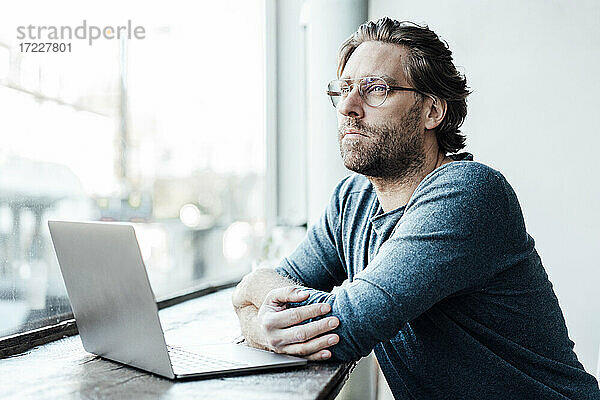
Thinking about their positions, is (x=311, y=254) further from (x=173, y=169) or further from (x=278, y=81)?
(x=278, y=81)

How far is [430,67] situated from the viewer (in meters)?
1.56

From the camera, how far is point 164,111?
2.16 m

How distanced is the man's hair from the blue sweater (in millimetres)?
109

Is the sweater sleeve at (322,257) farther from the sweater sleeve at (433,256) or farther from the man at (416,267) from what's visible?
the sweater sleeve at (433,256)

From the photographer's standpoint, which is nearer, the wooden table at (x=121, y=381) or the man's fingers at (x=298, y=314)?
the wooden table at (x=121, y=381)

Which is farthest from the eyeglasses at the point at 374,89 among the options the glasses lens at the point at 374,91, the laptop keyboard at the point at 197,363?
the laptop keyboard at the point at 197,363

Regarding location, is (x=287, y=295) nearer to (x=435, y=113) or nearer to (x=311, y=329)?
(x=311, y=329)

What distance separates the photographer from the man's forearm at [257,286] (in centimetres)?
138

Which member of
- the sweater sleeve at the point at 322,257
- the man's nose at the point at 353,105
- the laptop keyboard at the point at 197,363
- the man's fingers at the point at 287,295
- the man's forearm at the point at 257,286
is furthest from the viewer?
the sweater sleeve at the point at 322,257

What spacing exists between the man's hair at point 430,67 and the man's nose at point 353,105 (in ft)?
0.43

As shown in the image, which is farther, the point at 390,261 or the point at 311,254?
the point at 311,254

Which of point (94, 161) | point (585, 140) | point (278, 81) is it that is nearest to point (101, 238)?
point (94, 161)

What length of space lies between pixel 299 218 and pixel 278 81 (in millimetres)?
598

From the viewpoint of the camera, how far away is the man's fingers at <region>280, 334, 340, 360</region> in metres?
1.17
